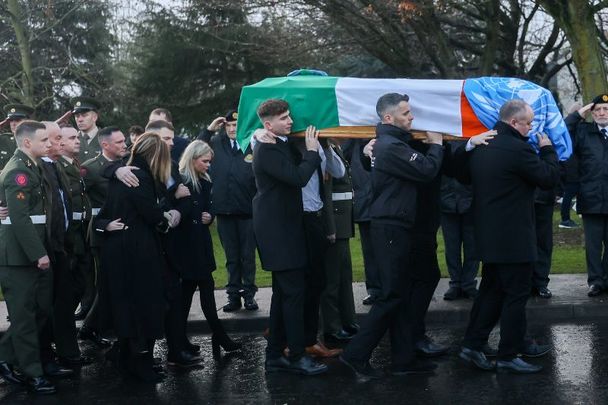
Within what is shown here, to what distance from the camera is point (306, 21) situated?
21719mm

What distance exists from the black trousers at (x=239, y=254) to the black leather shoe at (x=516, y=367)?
128 inches

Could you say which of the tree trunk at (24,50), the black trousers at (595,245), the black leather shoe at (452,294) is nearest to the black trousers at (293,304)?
the black leather shoe at (452,294)

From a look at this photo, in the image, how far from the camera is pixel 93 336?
879 centimetres

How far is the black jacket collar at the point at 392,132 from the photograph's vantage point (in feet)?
22.8

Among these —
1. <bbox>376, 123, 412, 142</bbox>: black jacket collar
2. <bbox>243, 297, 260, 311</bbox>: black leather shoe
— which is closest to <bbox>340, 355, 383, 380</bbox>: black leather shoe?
<bbox>376, 123, 412, 142</bbox>: black jacket collar

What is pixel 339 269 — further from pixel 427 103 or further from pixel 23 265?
pixel 23 265

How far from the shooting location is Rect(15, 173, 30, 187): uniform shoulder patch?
701cm

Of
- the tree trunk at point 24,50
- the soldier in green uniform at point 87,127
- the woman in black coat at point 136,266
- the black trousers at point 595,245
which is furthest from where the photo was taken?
the tree trunk at point 24,50

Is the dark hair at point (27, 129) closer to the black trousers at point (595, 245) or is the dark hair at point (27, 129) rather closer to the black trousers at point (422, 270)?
the black trousers at point (422, 270)

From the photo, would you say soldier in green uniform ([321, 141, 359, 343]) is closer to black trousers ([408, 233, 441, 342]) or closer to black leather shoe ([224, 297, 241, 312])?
black trousers ([408, 233, 441, 342])

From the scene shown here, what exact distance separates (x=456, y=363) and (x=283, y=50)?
14.9 m

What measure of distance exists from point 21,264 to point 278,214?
1908mm

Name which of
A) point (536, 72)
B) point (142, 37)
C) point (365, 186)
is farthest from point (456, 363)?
point (142, 37)

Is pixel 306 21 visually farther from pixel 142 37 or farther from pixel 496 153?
pixel 496 153
